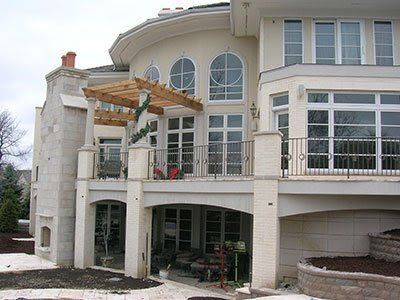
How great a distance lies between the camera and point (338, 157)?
12.7m

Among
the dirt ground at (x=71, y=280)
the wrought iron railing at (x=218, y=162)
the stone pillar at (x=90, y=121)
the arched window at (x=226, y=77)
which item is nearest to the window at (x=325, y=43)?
the arched window at (x=226, y=77)

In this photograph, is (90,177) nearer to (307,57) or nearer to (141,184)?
(141,184)

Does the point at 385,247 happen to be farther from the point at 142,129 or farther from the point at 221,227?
the point at 221,227

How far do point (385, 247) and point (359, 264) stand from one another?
871 millimetres

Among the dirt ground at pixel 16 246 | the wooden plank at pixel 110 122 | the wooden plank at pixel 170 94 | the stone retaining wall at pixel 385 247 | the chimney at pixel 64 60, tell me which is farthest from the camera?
the wooden plank at pixel 110 122

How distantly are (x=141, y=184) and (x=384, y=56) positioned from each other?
342 inches

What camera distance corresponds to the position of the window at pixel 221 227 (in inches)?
682

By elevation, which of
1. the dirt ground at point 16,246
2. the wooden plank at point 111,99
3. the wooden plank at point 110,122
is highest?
the wooden plank at point 111,99

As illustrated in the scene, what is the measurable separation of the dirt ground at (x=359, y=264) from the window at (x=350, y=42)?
653cm

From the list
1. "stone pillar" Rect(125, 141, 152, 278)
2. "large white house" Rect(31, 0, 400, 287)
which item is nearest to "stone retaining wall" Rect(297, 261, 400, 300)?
"large white house" Rect(31, 0, 400, 287)

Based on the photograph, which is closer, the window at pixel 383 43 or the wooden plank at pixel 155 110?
the window at pixel 383 43

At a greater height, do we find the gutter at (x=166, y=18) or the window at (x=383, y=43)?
the gutter at (x=166, y=18)

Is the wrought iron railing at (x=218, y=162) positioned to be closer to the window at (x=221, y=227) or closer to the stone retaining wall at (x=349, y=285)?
the window at (x=221, y=227)

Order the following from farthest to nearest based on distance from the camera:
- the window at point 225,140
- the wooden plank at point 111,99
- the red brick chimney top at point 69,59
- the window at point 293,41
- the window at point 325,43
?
1. the red brick chimney top at point 69,59
2. the wooden plank at point 111,99
3. the window at point 225,140
4. the window at point 293,41
5. the window at point 325,43
